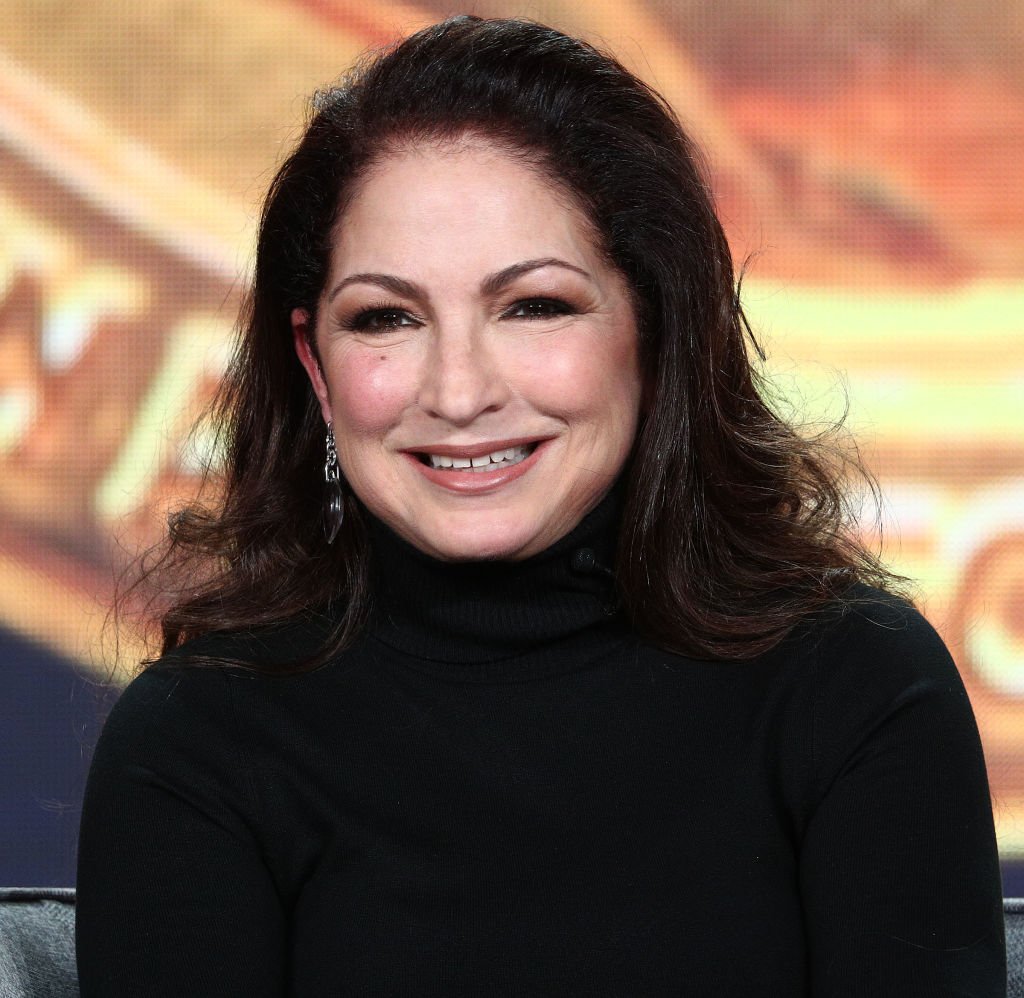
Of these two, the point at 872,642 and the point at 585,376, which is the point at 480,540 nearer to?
the point at 585,376

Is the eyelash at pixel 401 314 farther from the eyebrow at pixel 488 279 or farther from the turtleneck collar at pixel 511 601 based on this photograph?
the turtleneck collar at pixel 511 601

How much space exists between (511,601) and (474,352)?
25 centimetres

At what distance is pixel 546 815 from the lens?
1321 mm

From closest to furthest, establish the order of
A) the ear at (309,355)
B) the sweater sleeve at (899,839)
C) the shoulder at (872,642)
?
1. the sweater sleeve at (899,839)
2. the shoulder at (872,642)
3. the ear at (309,355)

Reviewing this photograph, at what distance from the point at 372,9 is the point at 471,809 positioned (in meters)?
1.59

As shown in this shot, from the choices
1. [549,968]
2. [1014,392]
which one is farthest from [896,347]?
[549,968]

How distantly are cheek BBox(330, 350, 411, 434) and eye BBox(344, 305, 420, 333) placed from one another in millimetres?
23

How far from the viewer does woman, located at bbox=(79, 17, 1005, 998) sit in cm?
127

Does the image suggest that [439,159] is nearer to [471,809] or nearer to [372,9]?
[471,809]

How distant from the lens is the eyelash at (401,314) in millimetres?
1324


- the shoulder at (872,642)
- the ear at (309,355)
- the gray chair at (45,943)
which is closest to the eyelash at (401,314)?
the ear at (309,355)

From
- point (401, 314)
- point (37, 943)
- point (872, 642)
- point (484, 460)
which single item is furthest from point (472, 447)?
point (37, 943)

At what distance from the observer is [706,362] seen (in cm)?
142

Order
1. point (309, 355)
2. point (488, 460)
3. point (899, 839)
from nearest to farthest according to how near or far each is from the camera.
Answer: point (899, 839), point (488, 460), point (309, 355)
